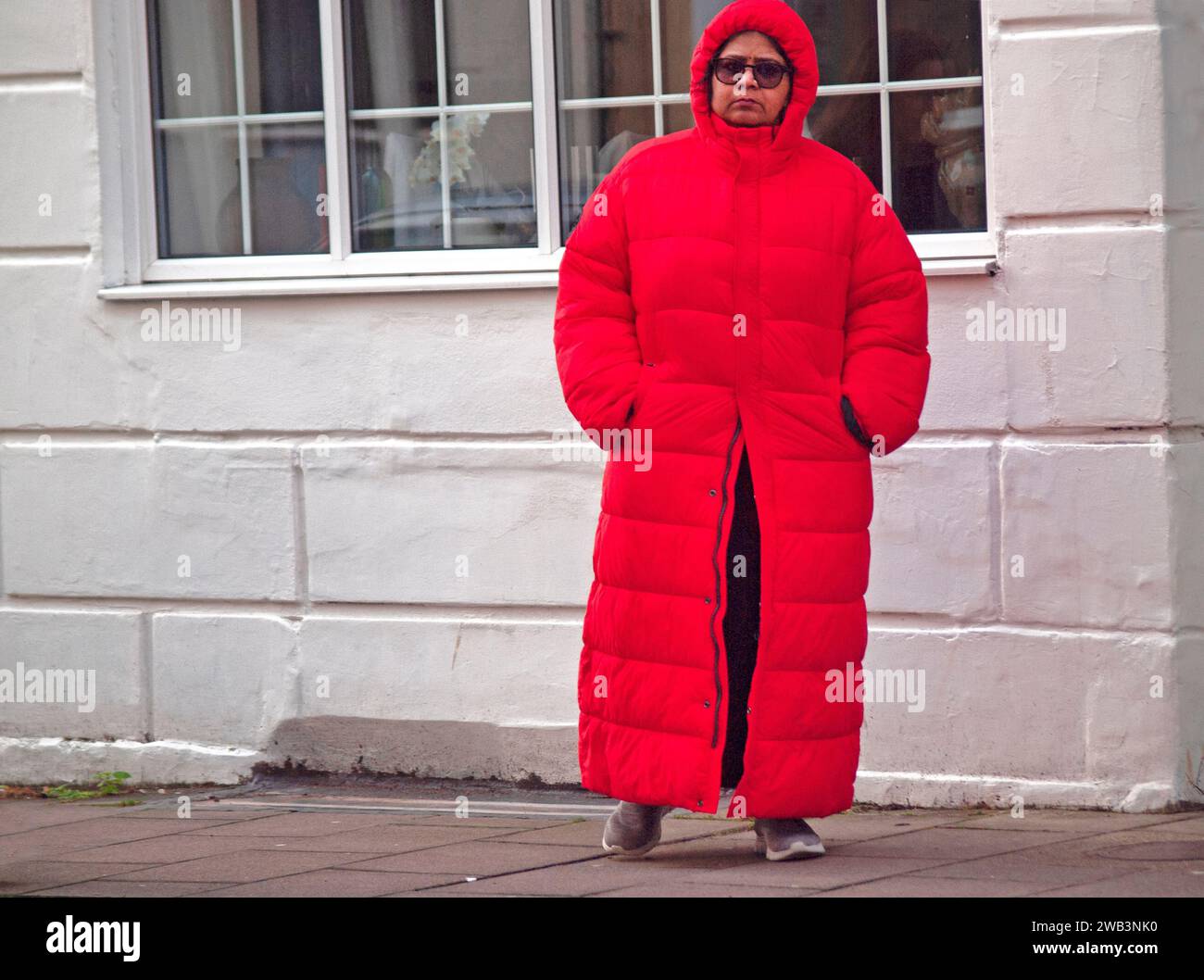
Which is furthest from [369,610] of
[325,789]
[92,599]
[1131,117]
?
[1131,117]

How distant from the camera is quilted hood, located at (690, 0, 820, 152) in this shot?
480cm

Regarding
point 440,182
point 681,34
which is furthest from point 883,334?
point 440,182

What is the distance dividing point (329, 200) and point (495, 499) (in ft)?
4.28

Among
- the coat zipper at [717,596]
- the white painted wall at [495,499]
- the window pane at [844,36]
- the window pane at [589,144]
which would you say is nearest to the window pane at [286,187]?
the white painted wall at [495,499]

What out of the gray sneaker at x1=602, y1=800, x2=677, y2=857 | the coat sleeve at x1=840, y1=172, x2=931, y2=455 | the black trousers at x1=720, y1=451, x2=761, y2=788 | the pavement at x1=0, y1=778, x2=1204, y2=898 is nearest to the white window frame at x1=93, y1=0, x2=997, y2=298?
the coat sleeve at x1=840, y1=172, x2=931, y2=455

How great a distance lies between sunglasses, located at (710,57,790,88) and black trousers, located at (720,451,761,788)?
1.01 m

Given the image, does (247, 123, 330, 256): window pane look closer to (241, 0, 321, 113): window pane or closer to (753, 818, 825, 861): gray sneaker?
(241, 0, 321, 113): window pane

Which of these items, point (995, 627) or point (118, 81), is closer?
point (995, 627)

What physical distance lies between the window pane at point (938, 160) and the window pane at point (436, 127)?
1.32 metres

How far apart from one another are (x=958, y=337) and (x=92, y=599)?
3.31m

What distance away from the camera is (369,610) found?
251 inches

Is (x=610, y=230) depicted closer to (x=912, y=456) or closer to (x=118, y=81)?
(x=912, y=456)

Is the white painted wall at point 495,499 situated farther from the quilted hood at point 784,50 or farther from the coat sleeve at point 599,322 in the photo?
the coat sleeve at point 599,322

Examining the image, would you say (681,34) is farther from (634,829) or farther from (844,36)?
(634,829)
